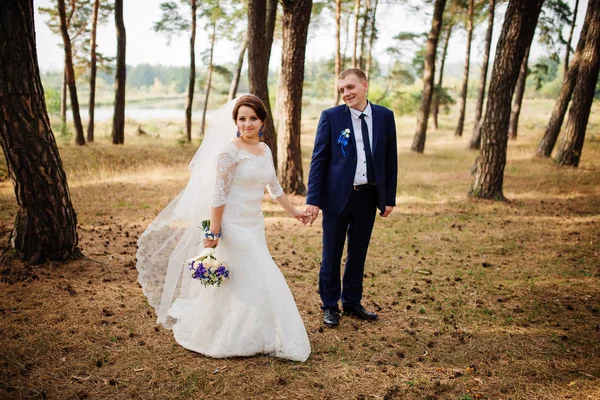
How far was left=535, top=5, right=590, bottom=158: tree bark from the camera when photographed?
15461mm

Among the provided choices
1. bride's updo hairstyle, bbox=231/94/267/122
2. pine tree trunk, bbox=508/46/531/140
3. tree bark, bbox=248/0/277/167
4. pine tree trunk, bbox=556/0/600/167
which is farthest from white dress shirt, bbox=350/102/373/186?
pine tree trunk, bbox=508/46/531/140

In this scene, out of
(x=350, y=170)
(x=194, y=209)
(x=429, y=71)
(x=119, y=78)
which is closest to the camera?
(x=194, y=209)

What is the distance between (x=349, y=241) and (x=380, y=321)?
39.8 inches

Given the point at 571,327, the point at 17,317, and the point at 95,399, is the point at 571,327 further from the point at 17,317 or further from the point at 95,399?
the point at 17,317

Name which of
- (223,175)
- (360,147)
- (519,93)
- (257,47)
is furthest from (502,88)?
(519,93)

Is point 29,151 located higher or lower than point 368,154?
lower

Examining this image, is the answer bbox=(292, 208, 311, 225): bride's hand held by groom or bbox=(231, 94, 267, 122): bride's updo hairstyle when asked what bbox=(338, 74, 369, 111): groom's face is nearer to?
bbox=(231, 94, 267, 122): bride's updo hairstyle

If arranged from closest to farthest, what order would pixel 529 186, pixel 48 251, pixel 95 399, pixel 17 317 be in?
pixel 95 399, pixel 17 317, pixel 48 251, pixel 529 186

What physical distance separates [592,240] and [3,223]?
10603mm

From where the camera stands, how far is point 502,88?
971 cm

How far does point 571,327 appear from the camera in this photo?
4.61m

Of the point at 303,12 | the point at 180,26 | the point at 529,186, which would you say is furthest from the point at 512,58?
the point at 180,26

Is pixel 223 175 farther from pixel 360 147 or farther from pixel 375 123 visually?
pixel 375 123

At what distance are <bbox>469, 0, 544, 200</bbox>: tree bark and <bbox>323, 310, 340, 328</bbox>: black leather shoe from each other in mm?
7188
